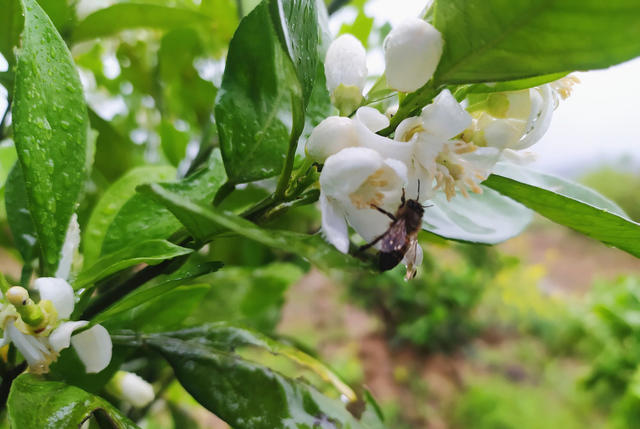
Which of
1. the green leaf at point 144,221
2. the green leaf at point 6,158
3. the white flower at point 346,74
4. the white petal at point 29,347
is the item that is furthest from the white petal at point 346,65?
the green leaf at point 6,158

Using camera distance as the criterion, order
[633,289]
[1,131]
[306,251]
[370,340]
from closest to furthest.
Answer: [306,251]
[1,131]
[633,289]
[370,340]

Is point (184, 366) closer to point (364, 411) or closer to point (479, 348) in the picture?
point (364, 411)

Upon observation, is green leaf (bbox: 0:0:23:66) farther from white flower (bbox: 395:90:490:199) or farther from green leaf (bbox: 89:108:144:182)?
white flower (bbox: 395:90:490:199)

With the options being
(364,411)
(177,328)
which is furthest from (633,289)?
(177,328)

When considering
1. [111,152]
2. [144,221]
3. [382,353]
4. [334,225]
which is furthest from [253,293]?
[382,353]

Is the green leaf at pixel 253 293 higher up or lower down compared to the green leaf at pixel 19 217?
lower down

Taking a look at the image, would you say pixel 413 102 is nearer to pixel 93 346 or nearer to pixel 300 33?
pixel 300 33

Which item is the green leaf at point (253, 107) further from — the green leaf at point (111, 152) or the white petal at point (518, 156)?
the green leaf at point (111, 152)
